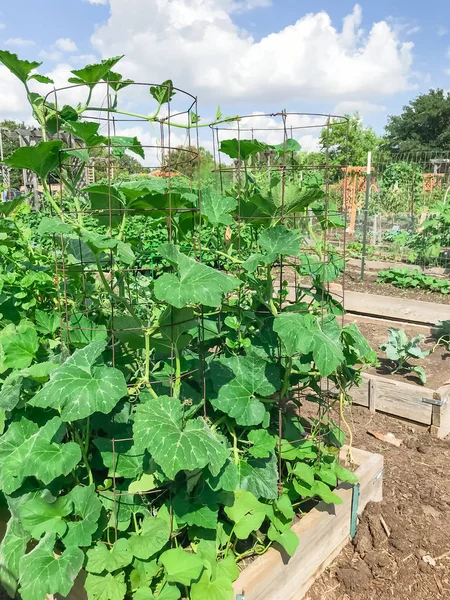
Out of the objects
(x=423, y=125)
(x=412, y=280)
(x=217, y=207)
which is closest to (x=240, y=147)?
(x=217, y=207)

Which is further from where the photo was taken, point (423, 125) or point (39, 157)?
point (423, 125)

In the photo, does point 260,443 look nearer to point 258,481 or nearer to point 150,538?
point 258,481

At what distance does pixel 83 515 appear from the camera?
192cm

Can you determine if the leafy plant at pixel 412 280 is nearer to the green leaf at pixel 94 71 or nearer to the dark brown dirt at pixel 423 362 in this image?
the dark brown dirt at pixel 423 362

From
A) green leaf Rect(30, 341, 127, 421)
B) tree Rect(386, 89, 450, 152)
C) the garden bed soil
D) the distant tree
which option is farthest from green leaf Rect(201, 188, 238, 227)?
tree Rect(386, 89, 450, 152)

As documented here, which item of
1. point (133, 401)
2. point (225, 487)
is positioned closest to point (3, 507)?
point (133, 401)

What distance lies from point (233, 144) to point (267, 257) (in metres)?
0.60

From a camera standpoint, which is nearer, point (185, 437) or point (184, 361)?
point (185, 437)

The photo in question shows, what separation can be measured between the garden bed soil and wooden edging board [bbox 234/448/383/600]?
15.5 ft

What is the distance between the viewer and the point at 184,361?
227 centimetres

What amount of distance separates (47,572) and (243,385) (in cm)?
98

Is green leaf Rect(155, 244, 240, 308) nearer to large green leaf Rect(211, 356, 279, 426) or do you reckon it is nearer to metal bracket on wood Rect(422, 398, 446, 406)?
large green leaf Rect(211, 356, 279, 426)

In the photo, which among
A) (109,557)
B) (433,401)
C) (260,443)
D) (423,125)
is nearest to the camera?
(109,557)

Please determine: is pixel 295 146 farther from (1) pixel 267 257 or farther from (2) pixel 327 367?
(2) pixel 327 367
